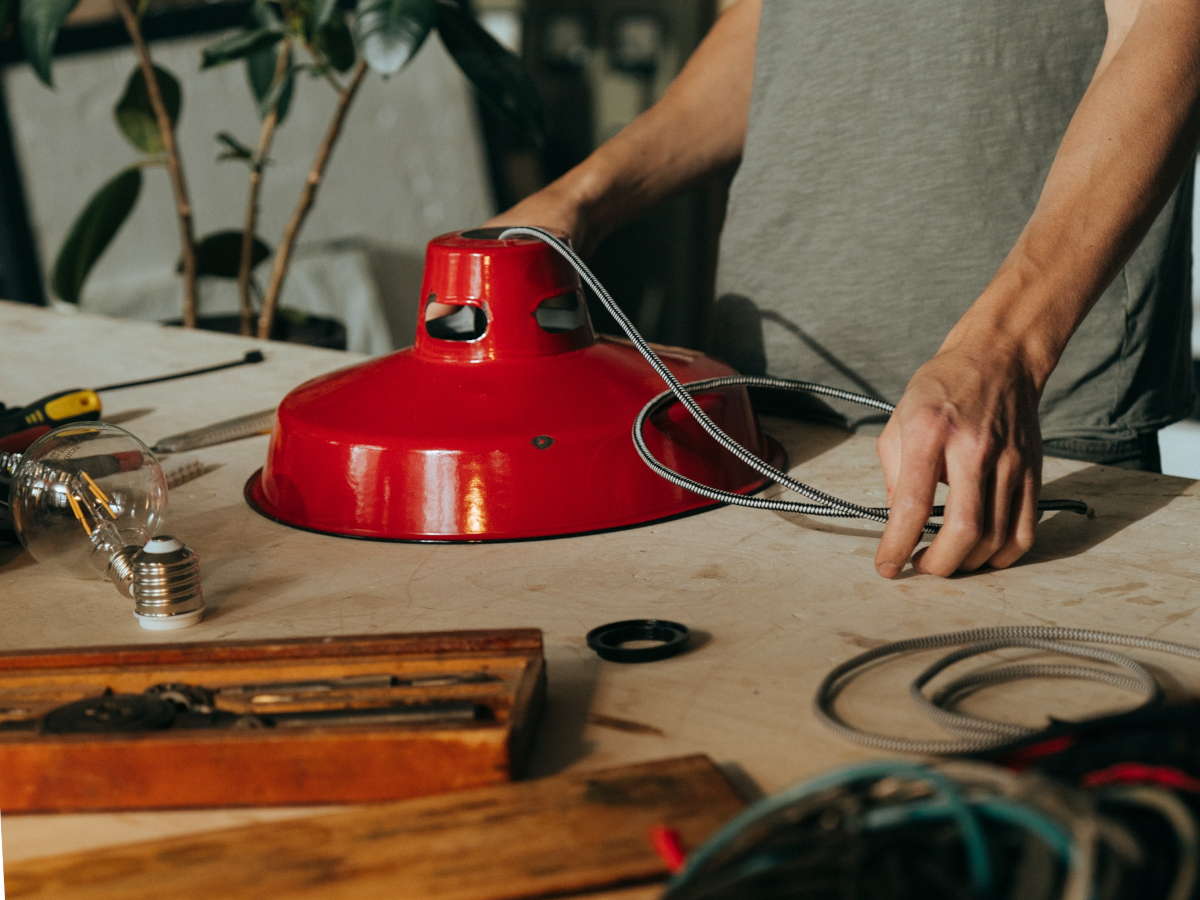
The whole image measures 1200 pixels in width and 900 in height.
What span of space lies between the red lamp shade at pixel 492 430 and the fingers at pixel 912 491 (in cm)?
22

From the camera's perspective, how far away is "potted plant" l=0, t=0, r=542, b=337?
1851 millimetres

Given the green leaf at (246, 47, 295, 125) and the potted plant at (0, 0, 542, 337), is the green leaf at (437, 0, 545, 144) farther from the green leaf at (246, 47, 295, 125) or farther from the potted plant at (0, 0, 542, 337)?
the green leaf at (246, 47, 295, 125)

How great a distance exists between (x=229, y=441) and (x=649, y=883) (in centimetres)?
84

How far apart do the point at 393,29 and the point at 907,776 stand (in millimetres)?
1593

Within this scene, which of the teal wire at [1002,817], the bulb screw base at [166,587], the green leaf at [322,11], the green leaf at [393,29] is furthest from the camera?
the green leaf at [322,11]

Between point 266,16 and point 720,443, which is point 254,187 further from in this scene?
point 720,443

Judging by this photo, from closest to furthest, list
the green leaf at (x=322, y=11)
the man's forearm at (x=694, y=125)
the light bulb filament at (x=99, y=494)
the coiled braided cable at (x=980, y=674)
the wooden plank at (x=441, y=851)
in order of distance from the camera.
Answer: the wooden plank at (x=441, y=851) < the coiled braided cable at (x=980, y=674) < the light bulb filament at (x=99, y=494) < the man's forearm at (x=694, y=125) < the green leaf at (x=322, y=11)

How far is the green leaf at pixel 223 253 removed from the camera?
2.44 metres

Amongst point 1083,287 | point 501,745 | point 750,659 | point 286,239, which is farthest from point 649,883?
point 286,239

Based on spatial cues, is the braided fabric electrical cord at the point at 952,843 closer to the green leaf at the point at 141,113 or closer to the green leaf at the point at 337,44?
the green leaf at the point at 337,44

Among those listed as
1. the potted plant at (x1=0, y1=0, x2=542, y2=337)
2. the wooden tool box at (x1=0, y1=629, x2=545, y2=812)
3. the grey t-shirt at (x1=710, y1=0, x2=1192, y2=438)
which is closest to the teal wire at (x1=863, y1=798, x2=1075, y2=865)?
the wooden tool box at (x1=0, y1=629, x2=545, y2=812)

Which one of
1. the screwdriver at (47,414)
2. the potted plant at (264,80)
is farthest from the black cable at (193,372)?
the potted plant at (264,80)

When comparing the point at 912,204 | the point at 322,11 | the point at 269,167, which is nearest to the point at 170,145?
the point at 322,11

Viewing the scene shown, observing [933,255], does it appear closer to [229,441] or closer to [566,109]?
[229,441]
